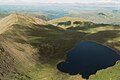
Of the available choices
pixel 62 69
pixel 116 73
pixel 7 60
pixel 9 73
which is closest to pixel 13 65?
pixel 7 60

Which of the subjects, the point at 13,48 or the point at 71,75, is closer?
the point at 71,75

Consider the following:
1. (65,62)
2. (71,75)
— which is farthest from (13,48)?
(71,75)

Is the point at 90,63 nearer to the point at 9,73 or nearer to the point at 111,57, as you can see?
the point at 111,57

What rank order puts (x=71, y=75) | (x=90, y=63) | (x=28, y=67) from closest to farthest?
(x=71, y=75)
(x=28, y=67)
(x=90, y=63)

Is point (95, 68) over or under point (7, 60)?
under

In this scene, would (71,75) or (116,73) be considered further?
(71,75)

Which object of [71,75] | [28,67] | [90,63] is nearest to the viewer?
[71,75]

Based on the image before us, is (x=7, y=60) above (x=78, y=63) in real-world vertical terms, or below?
above

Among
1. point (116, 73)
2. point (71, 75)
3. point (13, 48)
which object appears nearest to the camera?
point (116, 73)

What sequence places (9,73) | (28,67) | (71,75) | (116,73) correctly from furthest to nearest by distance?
1. (28,67)
2. (71,75)
3. (9,73)
4. (116,73)

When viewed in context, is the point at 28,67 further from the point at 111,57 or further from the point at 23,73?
the point at 111,57
